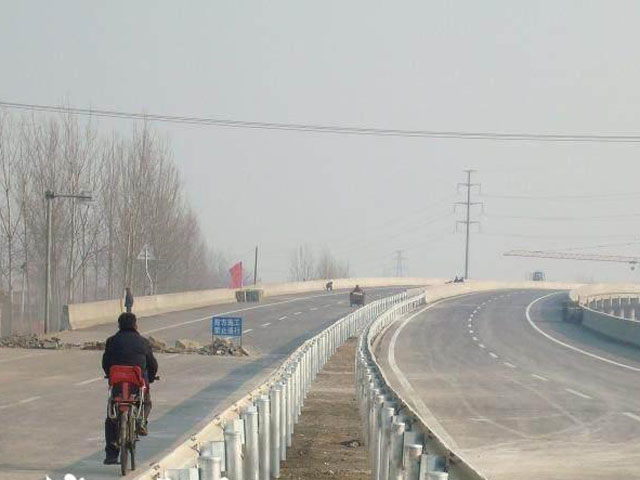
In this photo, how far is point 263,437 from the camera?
1241 cm

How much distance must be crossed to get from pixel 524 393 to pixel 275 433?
14.6m

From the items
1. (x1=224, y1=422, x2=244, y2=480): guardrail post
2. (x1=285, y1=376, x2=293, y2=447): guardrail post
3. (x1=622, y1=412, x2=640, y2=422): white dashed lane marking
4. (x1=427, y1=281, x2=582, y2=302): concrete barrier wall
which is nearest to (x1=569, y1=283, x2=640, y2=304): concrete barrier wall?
(x1=427, y1=281, x2=582, y2=302): concrete barrier wall

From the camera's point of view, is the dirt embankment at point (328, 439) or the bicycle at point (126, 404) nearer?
the bicycle at point (126, 404)

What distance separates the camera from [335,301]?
8550 cm

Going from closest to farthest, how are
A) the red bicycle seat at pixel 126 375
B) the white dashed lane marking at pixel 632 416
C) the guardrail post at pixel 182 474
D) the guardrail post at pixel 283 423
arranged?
the guardrail post at pixel 182 474
the red bicycle seat at pixel 126 375
the guardrail post at pixel 283 423
the white dashed lane marking at pixel 632 416

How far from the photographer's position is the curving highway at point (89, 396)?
586 inches

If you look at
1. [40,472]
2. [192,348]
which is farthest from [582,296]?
[40,472]

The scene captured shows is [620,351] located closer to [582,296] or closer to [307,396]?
[307,396]

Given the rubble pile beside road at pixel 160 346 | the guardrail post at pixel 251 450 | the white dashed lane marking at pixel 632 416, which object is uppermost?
the guardrail post at pixel 251 450

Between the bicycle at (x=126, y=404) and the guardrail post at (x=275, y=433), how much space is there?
1.47 meters

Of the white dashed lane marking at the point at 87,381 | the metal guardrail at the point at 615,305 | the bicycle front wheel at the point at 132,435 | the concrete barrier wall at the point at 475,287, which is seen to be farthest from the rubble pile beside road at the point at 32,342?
the metal guardrail at the point at 615,305

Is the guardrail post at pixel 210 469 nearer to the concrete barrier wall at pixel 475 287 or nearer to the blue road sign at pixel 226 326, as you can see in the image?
the blue road sign at pixel 226 326

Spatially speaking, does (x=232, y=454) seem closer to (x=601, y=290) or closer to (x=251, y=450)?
(x=251, y=450)

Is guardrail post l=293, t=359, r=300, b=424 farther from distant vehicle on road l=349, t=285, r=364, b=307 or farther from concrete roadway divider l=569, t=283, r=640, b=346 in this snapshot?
distant vehicle on road l=349, t=285, r=364, b=307
